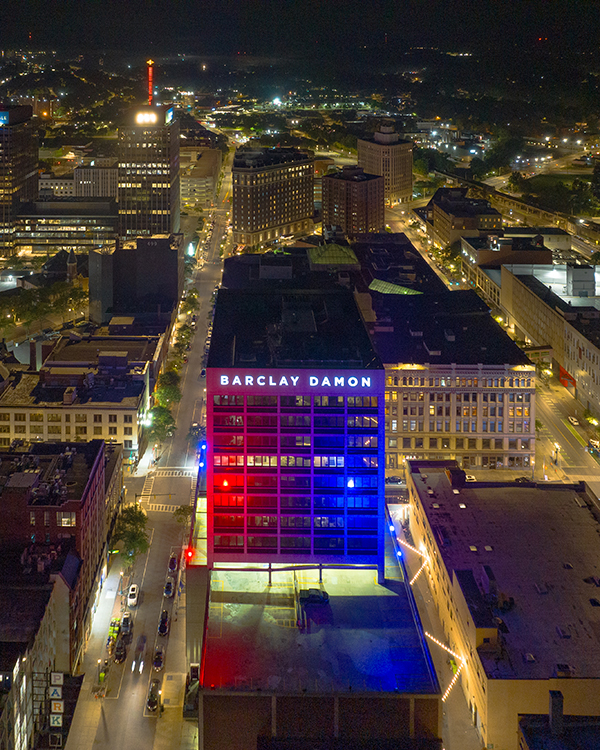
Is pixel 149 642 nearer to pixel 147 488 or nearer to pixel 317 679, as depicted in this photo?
pixel 317 679

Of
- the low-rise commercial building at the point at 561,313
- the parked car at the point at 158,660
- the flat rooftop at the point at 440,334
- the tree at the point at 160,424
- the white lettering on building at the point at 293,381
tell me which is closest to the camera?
the white lettering on building at the point at 293,381

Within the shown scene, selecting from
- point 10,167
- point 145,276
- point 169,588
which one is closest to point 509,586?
point 169,588

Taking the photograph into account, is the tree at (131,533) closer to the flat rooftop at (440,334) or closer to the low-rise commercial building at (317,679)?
the low-rise commercial building at (317,679)

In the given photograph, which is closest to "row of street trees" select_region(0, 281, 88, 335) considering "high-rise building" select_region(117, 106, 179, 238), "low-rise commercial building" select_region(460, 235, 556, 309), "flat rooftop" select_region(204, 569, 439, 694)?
"high-rise building" select_region(117, 106, 179, 238)

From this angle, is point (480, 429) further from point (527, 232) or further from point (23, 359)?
point (527, 232)

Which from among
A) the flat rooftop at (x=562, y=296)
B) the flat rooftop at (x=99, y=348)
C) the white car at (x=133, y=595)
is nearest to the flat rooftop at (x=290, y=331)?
the white car at (x=133, y=595)

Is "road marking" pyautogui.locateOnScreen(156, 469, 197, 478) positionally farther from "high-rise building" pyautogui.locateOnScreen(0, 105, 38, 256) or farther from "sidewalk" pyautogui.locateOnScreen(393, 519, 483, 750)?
"high-rise building" pyautogui.locateOnScreen(0, 105, 38, 256)
